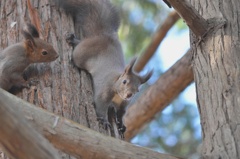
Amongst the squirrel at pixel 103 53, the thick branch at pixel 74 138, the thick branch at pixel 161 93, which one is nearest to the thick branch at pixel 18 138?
the thick branch at pixel 74 138

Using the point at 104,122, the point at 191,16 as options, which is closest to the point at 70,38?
the point at 104,122

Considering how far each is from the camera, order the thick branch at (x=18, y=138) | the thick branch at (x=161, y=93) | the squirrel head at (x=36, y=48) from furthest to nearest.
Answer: the thick branch at (x=161, y=93)
the squirrel head at (x=36, y=48)
the thick branch at (x=18, y=138)

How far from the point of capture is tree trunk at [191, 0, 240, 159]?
2.48 m

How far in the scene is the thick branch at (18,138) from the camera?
147cm

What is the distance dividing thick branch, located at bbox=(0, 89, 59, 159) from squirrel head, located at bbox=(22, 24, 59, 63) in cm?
176

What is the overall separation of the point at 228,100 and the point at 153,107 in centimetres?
211

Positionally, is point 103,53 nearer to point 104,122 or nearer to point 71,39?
point 71,39

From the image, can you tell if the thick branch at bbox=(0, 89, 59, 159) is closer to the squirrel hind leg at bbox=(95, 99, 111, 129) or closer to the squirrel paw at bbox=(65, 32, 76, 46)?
the squirrel hind leg at bbox=(95, 99, 111, 129)

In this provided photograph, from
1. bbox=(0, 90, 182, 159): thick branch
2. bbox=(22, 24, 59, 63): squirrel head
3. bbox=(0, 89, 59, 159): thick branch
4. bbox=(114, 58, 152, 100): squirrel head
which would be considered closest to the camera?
bbox=(0, 89, 59, 159): thick branch

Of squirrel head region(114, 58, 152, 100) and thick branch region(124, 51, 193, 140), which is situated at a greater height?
thick branch region(124, 51, 193, 140)

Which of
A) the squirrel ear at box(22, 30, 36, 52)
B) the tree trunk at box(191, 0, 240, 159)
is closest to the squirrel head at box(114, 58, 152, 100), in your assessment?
the squirrel ear at box(22, 30, 36, 52)

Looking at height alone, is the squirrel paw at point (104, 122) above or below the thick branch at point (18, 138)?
above

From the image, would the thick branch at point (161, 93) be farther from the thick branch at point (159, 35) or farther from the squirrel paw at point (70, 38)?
the squirrel paw at point (70, 38)

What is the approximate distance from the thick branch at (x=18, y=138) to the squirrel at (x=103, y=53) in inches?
74.1
